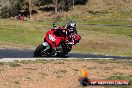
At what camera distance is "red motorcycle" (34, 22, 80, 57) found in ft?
68.1

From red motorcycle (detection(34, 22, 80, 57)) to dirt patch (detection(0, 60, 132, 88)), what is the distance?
14.3ft

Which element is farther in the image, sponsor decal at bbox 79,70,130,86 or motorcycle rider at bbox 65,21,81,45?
motorcycle rider at bbox 65,21,81,45

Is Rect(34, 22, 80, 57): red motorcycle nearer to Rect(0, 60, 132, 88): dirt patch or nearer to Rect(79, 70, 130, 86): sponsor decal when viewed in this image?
Rect(0, 60, 132, 88): dirt patch

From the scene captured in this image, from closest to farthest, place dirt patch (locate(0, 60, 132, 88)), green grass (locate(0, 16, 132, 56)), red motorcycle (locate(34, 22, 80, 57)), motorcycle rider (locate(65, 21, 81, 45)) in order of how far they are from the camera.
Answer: dirt patch (locate(0, 60, 132, 88)) < red motorcycle (locate(34, 22, 80, 57)) < motorcycle rider (locate(65, 21, 81, 45)) < green grass (locate(0, 16, 132, 56))

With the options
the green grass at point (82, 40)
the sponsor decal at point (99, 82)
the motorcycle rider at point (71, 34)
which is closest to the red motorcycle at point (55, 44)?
the motorcycle rider at point (71, 34)

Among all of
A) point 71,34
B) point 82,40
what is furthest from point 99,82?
point 82,40

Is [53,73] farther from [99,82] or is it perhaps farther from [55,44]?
[55,44]

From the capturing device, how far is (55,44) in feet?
68.5

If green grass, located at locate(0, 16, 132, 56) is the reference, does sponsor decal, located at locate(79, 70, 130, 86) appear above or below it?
above

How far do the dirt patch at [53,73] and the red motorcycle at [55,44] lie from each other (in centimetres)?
434

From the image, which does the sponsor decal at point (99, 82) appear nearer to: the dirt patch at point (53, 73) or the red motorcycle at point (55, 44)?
the dirt patch at point (53, 73)

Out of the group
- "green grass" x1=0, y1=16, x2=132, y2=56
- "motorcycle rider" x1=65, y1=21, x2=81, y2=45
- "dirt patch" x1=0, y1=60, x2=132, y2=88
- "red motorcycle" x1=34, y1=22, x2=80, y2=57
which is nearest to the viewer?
"dirt patch" x1=0, y1=60, x2=132, y2=88

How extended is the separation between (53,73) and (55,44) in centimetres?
711

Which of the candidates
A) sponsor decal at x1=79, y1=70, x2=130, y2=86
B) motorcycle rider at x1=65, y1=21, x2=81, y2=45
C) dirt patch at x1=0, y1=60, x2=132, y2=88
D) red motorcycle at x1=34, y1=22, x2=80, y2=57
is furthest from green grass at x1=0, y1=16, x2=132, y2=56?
sponsor decal at x1=79, y1=70, x2=130, y2=86
